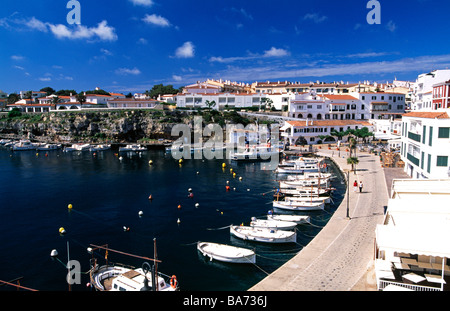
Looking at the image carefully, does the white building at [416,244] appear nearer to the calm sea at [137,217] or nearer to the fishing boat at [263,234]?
the fishing boat at [263,234]

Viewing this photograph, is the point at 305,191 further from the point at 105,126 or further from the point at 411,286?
the point at 105,126

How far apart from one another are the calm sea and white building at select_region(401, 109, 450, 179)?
10468 millimetres

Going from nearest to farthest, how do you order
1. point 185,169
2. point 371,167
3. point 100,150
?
point 371,167 < point 185,169 < point 100,150

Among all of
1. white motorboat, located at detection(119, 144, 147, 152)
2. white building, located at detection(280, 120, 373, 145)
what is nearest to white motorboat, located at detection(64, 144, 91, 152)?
white motorboat, located at detection(119, 144, 147, 152)

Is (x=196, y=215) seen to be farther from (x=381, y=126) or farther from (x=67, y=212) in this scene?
(x=381, y=126)

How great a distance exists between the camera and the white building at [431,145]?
32.2m

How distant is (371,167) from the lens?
54750 millimetres

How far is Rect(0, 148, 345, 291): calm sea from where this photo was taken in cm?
2566

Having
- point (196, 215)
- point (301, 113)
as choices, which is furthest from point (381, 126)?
point (196, 215)

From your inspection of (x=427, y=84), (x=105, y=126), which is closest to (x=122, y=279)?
(x=427, y=84)

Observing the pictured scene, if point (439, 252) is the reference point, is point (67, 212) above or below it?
below

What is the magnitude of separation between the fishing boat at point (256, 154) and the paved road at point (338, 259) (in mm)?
→ 40471
